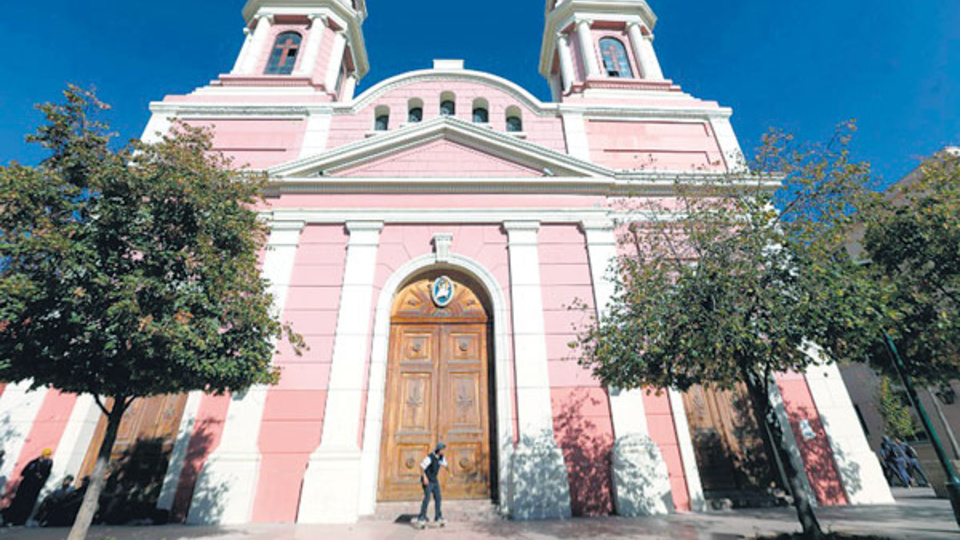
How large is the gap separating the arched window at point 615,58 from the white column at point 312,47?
11.0 metres

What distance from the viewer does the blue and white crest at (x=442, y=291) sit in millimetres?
10484

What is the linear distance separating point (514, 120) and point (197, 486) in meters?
13.0

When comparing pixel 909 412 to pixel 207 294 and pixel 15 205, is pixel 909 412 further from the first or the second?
pixel 15 205

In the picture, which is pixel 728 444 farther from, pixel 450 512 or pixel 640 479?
pixel 450 512

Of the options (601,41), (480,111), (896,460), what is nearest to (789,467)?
(896,460)

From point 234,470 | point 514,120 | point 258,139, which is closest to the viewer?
point 234,470

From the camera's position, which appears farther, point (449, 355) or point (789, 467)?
point (449, 355)

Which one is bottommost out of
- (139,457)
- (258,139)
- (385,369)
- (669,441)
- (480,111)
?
(139,457)

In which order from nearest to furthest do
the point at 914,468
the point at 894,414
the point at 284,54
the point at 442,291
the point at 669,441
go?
the point at 669,441 < the point at 442,291 < the point at 914,468 < the point at 284,54 < the point at 894,414

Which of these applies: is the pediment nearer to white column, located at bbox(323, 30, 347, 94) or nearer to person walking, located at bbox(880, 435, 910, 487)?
white column, located at bbox(323, 30, 347, 94)

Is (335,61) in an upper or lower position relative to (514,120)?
upper

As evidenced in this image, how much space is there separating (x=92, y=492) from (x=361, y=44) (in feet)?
63.6

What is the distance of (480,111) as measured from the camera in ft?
47.6

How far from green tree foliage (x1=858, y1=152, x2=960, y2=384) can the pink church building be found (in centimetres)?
194
